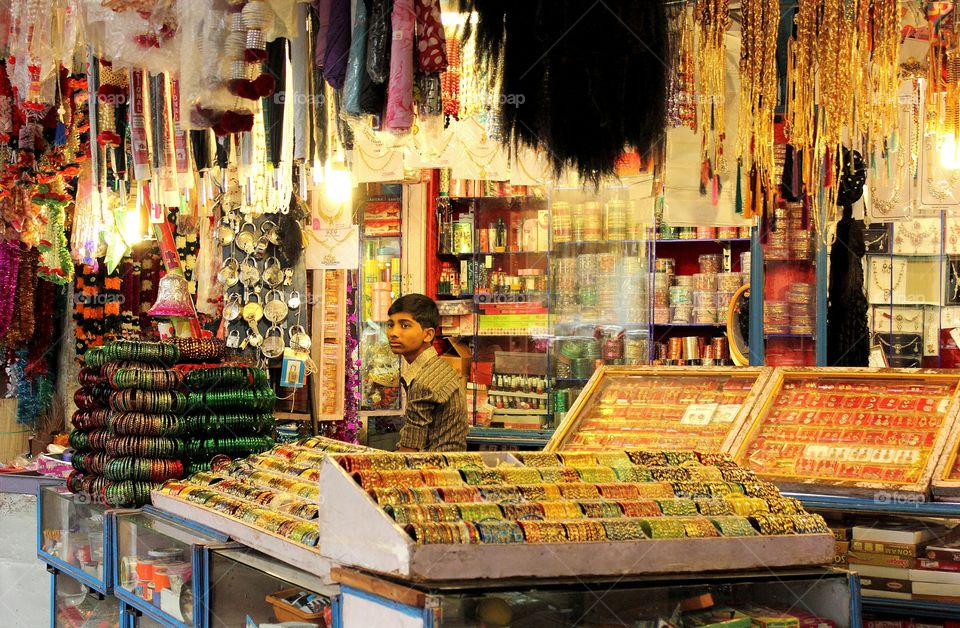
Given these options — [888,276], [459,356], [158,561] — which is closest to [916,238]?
[888,276]

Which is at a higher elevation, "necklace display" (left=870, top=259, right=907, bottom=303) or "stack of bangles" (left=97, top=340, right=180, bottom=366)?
"necklace display" (left=870, top=259, right=907, bottom=303)

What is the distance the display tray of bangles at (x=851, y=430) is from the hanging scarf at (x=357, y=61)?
146 cm

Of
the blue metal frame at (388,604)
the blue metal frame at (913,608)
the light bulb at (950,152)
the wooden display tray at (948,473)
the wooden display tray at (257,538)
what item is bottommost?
the blue metal frame at (913,608)

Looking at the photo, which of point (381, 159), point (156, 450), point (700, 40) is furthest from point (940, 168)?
point (156, 450)

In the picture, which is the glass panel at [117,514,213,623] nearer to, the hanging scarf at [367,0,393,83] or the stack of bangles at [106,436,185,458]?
the stack of bangles at [106,436,185,458]

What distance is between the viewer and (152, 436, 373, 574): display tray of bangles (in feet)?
7.34

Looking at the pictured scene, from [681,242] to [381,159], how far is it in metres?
3.07

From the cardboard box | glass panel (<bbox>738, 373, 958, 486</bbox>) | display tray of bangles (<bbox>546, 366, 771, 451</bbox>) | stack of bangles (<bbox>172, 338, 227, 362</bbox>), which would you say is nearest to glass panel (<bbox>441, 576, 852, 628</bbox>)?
glass panel (<bbox>738, 373, 958, 486</bbox>)

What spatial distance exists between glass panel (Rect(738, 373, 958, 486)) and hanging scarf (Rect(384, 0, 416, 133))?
1.35 metres

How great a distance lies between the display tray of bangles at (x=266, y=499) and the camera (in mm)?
2236

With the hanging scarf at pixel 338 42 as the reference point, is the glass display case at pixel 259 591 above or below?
below

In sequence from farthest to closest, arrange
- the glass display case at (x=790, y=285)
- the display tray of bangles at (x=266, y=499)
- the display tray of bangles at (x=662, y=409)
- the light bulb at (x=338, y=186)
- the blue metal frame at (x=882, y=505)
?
1. the light bulb at (x=338, y=186)
2. the glass display case at (x=790, y=285)
3. the display tray of bangles at (x=662, y=409)
4. the blue metal frame at (x=882, y=505)
5. the display tray of bangles at (x=266, y=499)

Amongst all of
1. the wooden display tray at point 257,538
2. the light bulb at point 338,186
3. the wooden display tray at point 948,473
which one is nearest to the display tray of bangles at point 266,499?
the wooden display tray at point 257,538

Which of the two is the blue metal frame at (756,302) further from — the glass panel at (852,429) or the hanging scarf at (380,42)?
the hanging scarf at (380,42)
